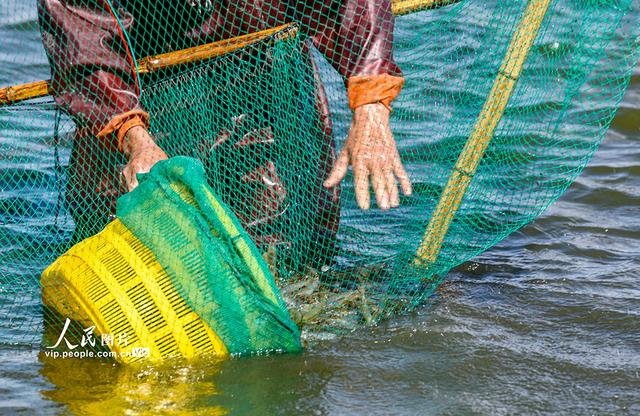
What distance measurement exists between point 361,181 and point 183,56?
983 mm

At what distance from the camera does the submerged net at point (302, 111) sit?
3.58 meters

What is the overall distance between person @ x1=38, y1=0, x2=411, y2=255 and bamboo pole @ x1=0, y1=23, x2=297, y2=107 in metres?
0.09

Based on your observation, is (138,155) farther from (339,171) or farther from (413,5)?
(413,5)

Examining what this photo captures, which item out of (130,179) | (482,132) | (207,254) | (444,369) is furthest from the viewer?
(482,132)

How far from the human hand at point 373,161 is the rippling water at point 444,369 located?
550mm

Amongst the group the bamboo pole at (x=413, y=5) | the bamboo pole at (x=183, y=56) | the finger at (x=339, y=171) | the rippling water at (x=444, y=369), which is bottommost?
the rippling water at (x=444, y=369)

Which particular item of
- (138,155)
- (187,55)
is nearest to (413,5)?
(187,55)

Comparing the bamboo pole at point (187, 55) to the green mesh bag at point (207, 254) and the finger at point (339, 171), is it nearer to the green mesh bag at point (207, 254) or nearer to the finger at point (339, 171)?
the finger at point (339, 171)

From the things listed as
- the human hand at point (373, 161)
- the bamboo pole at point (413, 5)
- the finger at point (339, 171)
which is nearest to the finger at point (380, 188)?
the human hand at point (373, 161)

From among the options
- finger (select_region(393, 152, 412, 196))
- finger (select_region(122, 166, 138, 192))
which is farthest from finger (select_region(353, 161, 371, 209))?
finger (select_region(122, 166, 138, 192))

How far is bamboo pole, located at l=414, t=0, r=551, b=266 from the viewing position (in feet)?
11.7

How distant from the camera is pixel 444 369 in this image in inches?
125

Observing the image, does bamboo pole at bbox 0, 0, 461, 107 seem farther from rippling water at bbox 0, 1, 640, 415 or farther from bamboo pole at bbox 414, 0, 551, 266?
rippling water at bbox 0, 1, 640, 415

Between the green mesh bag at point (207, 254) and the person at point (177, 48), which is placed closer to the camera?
the green mesh bag at point (207, 254)
